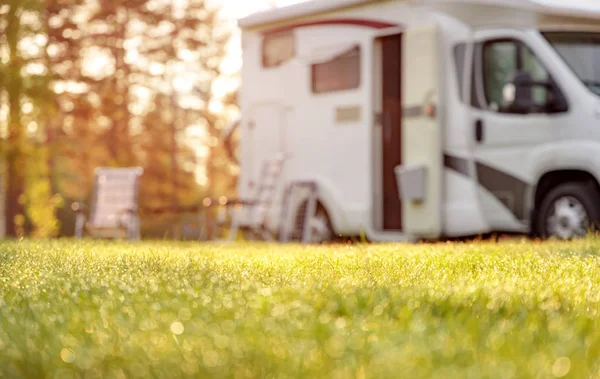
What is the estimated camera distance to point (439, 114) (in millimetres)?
10883

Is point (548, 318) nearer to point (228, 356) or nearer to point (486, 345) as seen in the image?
point (486, 345)

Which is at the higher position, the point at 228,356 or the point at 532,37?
the point at 532,37

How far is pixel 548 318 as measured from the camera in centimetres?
349

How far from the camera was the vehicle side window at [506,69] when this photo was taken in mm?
10141

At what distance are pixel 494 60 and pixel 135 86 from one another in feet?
64.6

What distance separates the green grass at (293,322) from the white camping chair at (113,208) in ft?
29.2

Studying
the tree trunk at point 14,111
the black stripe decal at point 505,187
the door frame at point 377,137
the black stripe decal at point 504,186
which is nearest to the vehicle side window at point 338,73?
the door frame at point 377,137

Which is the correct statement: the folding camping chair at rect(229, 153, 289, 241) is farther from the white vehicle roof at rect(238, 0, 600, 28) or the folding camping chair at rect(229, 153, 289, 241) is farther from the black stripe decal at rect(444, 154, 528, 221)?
the black stripe decal at rect(444, 154, 528, 221)

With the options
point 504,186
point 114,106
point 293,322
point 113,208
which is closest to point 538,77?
point 504,186

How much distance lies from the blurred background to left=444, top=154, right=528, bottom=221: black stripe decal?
11.9 meters

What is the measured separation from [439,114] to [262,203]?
9.65 ft

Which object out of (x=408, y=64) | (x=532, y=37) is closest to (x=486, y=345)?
(x=532, y=37)

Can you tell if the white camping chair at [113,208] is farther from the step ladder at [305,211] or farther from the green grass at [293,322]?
the green grass at [293,322]

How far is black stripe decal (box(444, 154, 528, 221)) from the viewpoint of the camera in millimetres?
10289
